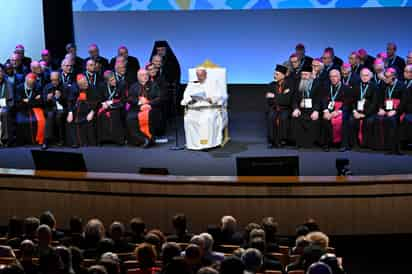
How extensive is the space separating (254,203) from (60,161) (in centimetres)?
237

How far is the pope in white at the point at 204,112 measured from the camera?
10953 mm

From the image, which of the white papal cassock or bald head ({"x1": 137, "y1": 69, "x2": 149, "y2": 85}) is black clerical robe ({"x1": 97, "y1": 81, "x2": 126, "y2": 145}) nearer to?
bald head ({"x1": 137, "y1": 69, "x2": 149, "y2": 85})

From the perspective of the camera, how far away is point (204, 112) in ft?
36.2

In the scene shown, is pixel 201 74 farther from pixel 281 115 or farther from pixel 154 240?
pixel 154 240

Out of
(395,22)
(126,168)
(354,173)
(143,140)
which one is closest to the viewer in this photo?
(354,173)

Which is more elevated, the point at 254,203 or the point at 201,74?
the point at 201,74

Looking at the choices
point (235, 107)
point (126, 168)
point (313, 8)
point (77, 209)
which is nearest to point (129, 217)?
point (77, 209)

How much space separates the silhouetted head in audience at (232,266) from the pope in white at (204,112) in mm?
6339

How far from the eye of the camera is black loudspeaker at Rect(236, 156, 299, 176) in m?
8.42

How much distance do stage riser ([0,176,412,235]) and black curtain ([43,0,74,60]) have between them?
6498 mm

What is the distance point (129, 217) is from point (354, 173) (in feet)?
9.54

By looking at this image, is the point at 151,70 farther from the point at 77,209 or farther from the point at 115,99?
the point at 77,209

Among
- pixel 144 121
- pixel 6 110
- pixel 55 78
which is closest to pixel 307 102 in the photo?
pixel 144 121

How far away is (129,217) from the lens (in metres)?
8.24
